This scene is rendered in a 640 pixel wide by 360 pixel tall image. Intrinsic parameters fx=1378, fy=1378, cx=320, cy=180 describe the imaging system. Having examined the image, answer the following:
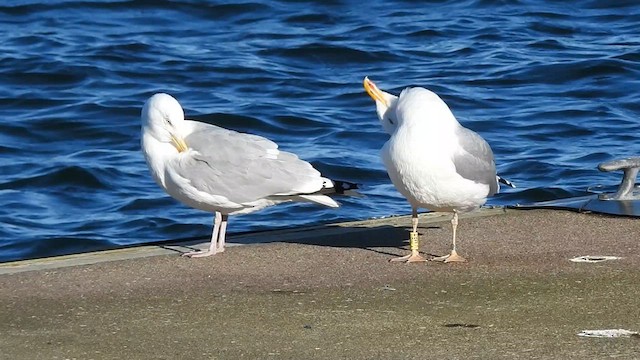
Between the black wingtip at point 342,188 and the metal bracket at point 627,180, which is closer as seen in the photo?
the black wingtip at point 342,188

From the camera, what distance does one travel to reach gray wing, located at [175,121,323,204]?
23.3 ft

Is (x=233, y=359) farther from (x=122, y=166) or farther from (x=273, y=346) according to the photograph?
(x=122, y=166)

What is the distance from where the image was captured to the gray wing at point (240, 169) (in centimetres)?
711

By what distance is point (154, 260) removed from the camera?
22.1ft

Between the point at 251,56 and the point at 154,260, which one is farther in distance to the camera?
the point at 251,56

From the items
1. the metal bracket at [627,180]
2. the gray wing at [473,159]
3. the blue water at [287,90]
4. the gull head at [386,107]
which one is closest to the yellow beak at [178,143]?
the gull head at [386,107]

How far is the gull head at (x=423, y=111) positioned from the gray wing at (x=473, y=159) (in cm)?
11

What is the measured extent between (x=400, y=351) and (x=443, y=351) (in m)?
0.16

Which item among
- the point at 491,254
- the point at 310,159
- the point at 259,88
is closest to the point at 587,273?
the point at 491,254

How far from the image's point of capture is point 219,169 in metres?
7.16

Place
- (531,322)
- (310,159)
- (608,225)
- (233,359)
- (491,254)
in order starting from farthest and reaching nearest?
(310,159), (608,225), (491,254), (531,322), (233,359)

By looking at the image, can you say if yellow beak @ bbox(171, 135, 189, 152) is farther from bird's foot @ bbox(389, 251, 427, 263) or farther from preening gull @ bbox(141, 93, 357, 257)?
bird's foot @ bbox(389, 251, 427, 263)

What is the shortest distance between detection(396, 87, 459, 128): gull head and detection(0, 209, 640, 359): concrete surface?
68cm

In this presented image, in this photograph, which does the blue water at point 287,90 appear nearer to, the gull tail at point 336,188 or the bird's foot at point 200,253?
the gull tail at point 336,188
